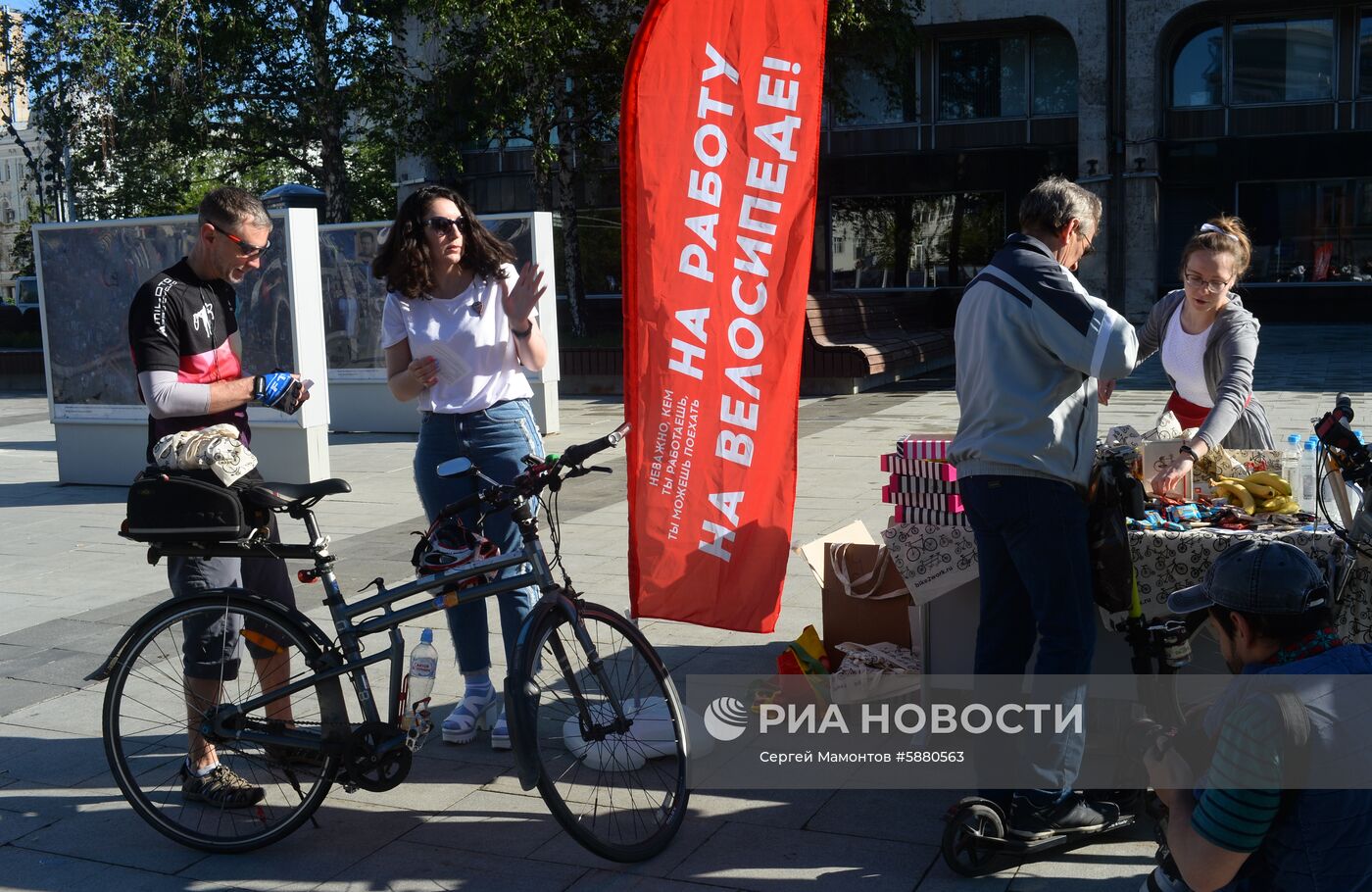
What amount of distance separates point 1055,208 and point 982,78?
27.7 meters

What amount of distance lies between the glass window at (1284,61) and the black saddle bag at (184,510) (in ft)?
96.2

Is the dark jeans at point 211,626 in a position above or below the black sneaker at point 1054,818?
above

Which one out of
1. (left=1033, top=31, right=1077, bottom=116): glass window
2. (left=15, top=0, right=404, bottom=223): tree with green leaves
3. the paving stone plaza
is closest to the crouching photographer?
the paving stone plaza

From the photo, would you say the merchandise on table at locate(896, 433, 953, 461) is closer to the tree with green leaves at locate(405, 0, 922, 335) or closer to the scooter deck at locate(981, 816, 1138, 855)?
the scooter deck at locate(981, 816, 1138, 855)

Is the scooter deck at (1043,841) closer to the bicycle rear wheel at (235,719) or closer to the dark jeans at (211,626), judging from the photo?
the bicycle rear wheel at (235,719)

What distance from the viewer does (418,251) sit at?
4188 mm

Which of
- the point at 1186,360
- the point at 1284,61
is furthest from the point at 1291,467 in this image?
the point at 1284,61

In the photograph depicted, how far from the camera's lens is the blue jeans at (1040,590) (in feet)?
10.9

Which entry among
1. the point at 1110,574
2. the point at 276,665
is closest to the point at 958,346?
the point at 1110,574

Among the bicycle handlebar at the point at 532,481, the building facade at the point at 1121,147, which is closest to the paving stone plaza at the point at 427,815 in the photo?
the bicycle handlebar at the point at 532,481

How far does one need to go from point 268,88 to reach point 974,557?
78.7 feet

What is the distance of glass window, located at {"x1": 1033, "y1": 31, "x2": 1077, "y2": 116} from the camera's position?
28734 millimetres

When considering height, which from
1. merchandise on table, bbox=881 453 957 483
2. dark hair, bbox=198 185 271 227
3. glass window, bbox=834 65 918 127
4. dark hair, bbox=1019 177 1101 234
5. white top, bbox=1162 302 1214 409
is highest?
glass window, bbox=834 65 918 127

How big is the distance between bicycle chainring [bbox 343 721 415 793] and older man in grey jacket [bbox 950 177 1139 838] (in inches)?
67.2
